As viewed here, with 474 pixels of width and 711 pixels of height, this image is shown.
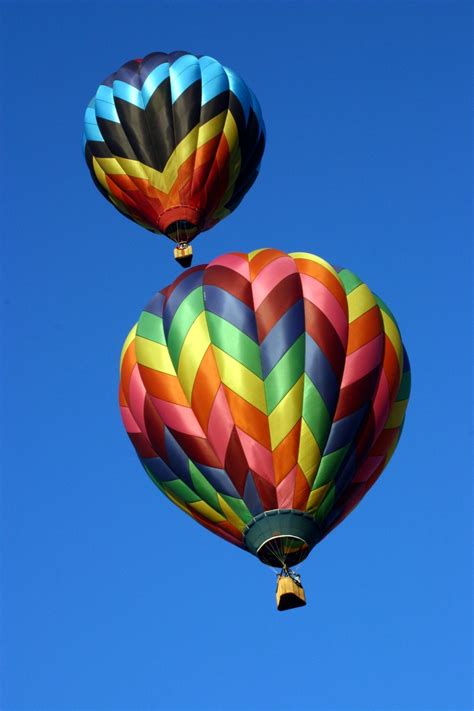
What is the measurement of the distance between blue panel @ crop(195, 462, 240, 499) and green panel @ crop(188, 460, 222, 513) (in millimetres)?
88

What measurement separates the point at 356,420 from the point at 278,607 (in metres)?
2.40

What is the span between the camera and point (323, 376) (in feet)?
63.2

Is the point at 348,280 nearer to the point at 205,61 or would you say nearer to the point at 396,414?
the point at 396,414

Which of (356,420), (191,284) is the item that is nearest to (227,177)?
(191,284)

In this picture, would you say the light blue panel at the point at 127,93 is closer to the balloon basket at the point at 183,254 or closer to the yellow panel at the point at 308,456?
the balloon basket at the point at 183,254

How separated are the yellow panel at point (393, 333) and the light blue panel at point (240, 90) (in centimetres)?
570

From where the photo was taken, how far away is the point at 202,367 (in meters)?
19.4

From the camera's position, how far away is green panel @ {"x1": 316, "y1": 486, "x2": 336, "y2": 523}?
62.3 feet

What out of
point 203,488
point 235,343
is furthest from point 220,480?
point 235,343

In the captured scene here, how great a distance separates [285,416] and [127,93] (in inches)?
302

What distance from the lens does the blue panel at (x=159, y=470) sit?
1992 cm

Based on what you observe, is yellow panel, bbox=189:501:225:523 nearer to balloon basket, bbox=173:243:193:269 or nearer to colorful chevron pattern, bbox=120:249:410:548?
colorful chevron pattern, bbox=120:249:410:548

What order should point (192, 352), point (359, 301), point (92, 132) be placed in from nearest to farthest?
1. point (192, 352)
2. point (359, 301)
3. point (92, 132)

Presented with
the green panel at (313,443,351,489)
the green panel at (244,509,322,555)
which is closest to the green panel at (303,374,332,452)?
the green panel at (313,443,351,489)
